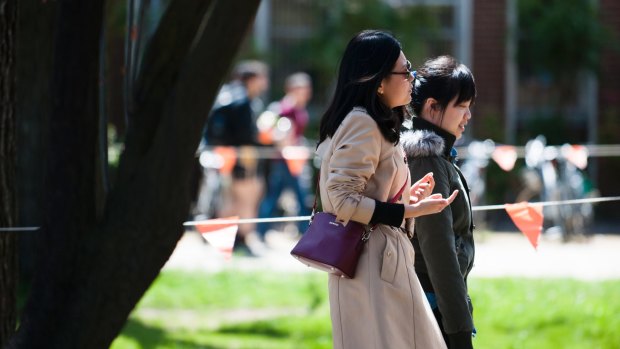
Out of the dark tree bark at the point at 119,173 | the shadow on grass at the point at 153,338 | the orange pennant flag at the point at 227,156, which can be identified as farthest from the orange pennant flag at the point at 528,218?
the orange pennant flag at the point at 227,156

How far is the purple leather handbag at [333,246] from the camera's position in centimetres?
404

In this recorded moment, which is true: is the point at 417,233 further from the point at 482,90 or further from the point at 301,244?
the point at 482,90

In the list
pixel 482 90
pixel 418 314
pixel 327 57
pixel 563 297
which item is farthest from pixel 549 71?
pixel 418 314

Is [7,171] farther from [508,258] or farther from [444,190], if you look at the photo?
[508,258]

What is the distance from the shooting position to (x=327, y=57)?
57.7 ft

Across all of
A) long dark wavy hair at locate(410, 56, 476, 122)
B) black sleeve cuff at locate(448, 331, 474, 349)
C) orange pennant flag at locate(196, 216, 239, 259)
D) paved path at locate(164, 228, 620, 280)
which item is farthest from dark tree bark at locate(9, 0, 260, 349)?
paved path at locate(164, 228, 620, 280)

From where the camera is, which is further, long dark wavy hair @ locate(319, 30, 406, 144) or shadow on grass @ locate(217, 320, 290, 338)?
shadow on grass @ locate(217, 320, 290, 338)

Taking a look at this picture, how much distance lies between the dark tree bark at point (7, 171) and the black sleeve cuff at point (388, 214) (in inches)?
83.5

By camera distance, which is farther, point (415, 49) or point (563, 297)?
point (415, 49)

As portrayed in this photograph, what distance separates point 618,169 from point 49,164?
45.7 feet

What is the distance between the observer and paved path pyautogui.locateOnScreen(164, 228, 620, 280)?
11148mm

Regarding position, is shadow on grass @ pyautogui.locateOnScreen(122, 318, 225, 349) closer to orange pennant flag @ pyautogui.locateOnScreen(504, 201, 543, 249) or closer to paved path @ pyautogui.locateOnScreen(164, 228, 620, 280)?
paved path @ pyautogui.locateOnScreen(164, 228, 620, 280)

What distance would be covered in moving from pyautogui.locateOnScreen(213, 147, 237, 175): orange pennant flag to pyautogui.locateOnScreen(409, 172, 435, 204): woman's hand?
29.9ft

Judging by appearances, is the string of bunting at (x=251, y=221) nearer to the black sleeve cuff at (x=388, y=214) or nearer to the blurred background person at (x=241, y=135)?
the black sleeve cuff at (x=388, y=214)
